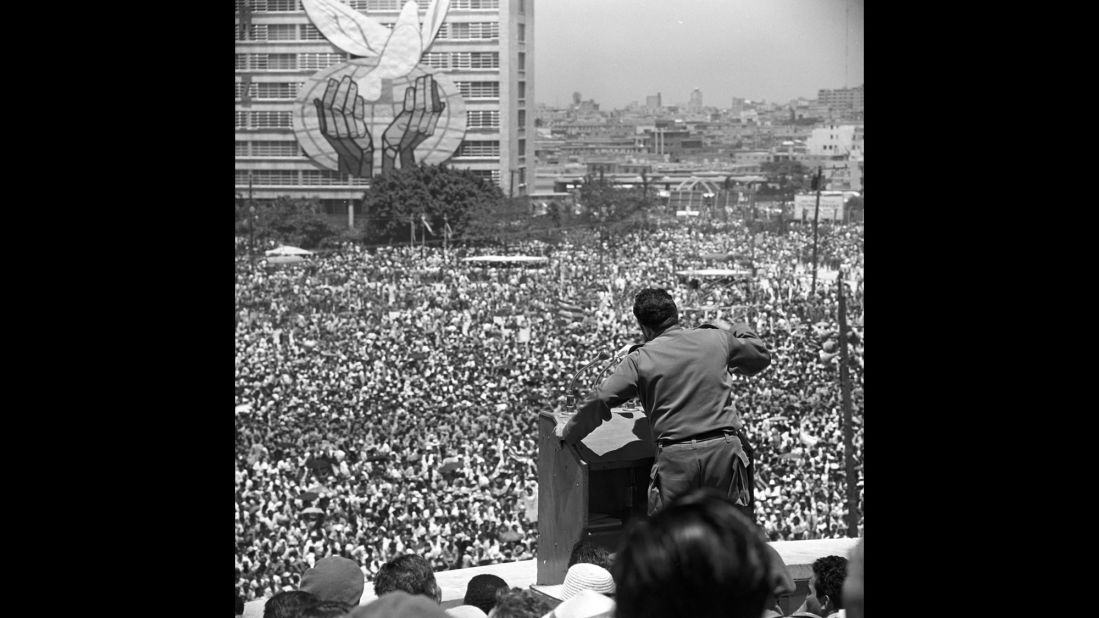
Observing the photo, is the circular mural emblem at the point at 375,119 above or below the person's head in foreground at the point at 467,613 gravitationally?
above

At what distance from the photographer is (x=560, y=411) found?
2.33 meters

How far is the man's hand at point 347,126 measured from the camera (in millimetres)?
30406

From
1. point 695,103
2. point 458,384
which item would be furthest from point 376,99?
point 458,384

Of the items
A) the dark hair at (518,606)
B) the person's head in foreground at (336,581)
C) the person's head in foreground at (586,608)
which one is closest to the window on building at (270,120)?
the person's head in foreground at (336,581)

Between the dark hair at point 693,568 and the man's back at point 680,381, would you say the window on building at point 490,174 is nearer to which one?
the man's back at point 680,381

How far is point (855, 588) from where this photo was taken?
0.79m

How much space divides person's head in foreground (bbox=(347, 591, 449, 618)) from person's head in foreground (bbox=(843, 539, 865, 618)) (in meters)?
0.31

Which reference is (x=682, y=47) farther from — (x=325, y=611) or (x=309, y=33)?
(x=325, y=611)

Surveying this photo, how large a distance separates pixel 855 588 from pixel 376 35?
107 ft

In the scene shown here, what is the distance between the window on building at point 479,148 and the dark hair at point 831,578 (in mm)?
27942

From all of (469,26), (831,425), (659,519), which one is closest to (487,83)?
(469,26)
